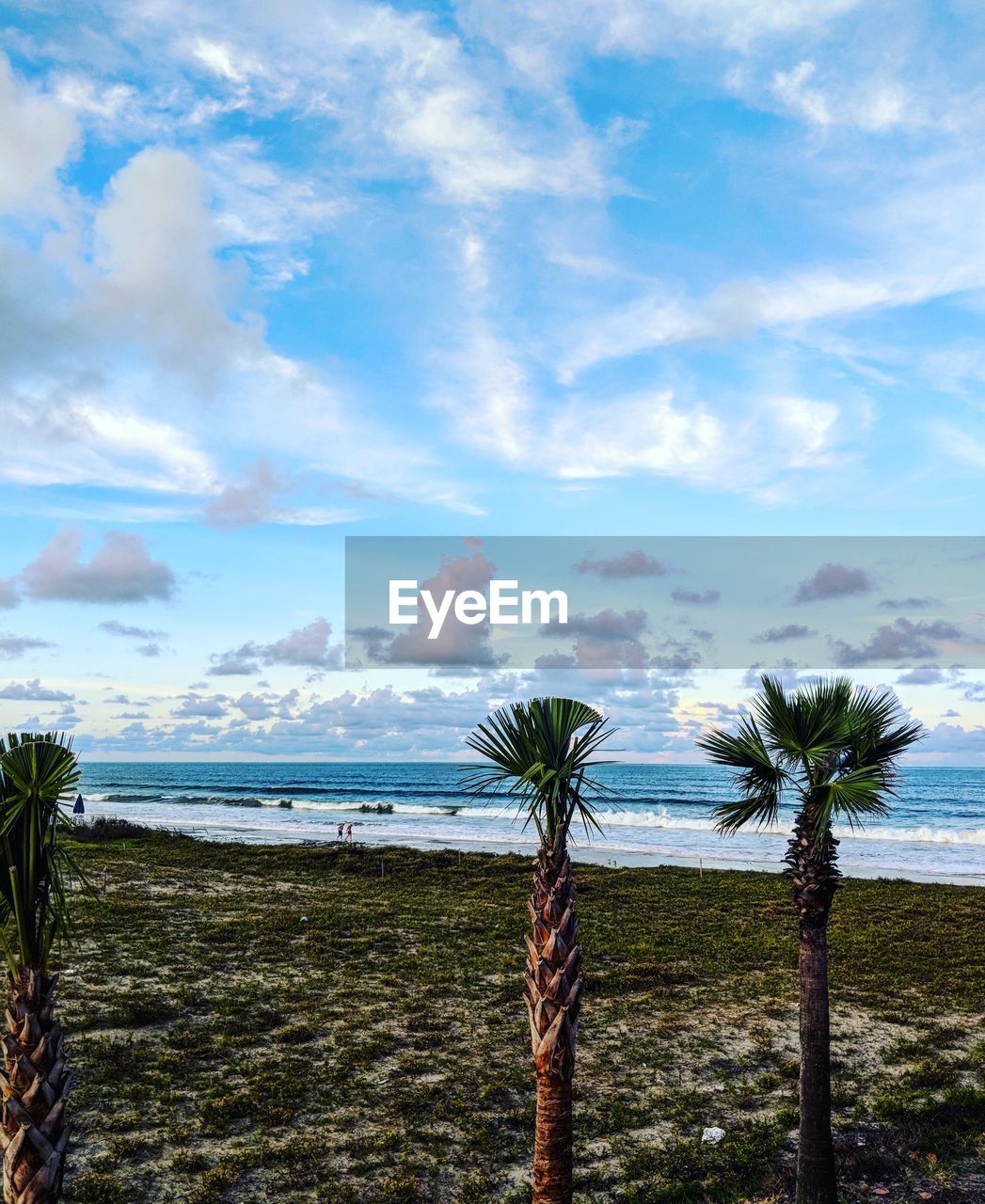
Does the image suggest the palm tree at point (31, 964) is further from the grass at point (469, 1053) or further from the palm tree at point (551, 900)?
the palm tree at point (551, 900)

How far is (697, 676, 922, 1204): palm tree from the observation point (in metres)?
9.66

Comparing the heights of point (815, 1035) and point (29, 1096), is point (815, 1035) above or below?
below

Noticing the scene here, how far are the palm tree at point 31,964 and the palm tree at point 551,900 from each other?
3536mm

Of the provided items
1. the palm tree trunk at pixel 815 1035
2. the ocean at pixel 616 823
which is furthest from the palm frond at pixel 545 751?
the ocean at pixel 616 823

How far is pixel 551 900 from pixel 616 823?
2718 inches

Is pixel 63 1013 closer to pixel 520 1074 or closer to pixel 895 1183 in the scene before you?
pixel 520 1074

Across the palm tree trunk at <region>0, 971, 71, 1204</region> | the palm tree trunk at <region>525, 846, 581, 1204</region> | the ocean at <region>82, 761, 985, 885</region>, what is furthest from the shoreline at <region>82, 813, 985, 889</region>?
the palm tree trunk at <region>0, 971, 71, 1204</region>

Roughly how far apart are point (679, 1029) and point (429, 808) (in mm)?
72806

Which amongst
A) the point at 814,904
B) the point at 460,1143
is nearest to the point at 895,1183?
the point at 814,904

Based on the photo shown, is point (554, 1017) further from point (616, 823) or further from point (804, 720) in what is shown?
point (616, 823)

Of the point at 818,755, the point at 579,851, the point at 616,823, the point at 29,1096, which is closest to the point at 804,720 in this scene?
the point at 818,755

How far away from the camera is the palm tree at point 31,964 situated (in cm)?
666

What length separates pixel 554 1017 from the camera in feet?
26.2

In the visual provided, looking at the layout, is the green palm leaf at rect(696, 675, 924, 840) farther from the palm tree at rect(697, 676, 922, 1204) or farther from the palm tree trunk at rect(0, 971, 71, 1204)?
the palm tree trunk at rect(0, 971, 71, 1204)
